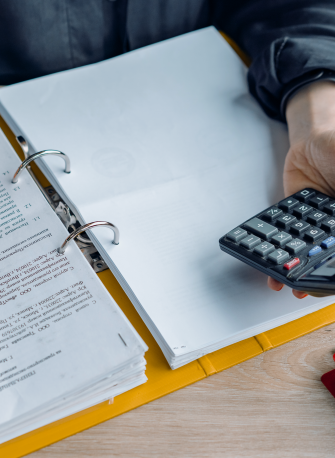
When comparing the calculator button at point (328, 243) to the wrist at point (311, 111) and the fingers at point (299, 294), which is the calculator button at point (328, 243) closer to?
the fingers at point (299, 294)

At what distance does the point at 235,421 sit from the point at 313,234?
187 millimetres

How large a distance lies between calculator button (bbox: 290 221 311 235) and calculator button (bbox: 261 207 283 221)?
2 cm

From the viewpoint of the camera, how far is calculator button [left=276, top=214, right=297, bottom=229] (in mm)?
411

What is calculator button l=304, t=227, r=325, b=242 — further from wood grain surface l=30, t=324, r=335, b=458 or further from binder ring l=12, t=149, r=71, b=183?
binder ring l=12, t=149, r=71, b=183

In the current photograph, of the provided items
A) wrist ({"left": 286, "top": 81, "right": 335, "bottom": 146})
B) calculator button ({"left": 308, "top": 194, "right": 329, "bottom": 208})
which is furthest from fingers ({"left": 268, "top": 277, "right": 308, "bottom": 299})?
wrist ({"left": 286, "top": 81, "right": 335, "bottom": 146})

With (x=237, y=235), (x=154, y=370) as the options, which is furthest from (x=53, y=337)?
(x=237, y=235)

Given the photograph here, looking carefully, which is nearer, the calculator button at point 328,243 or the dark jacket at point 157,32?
the calculator button at point 328,243

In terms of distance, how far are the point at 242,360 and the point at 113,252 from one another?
16cm

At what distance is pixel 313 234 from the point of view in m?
0.40

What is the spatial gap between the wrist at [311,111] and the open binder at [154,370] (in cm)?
22

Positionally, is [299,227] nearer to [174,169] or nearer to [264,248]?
[264,248]

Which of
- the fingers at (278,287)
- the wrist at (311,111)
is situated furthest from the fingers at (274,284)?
the wrist at (311,111)

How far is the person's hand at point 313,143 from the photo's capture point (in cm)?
47

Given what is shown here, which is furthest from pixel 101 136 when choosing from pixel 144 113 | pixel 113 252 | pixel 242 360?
pixel 242 360
